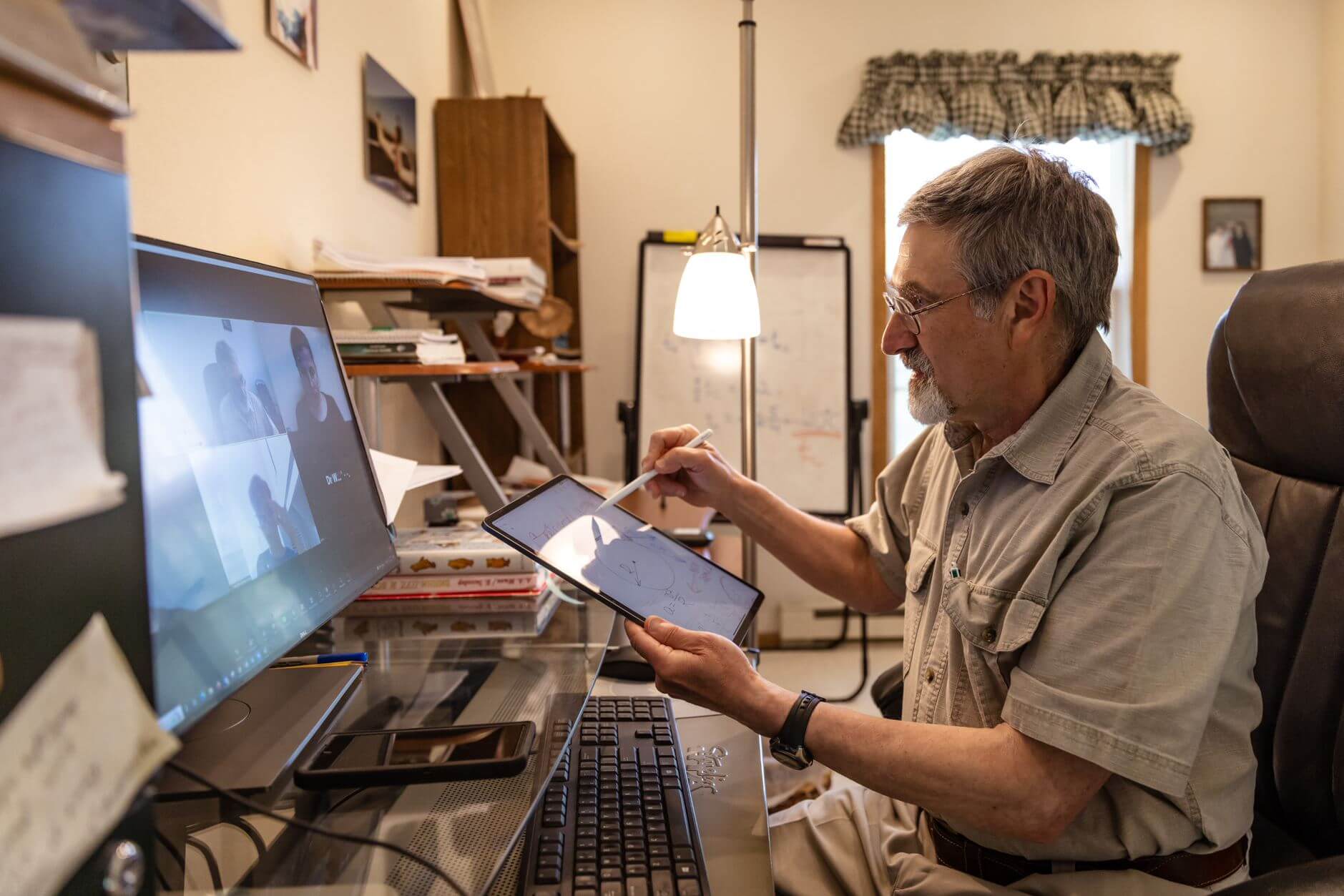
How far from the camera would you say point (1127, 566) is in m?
0.83

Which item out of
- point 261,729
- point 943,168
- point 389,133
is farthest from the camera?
point 943,168

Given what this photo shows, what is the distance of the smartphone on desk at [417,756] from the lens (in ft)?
2.21

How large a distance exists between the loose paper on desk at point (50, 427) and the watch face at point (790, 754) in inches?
28.1

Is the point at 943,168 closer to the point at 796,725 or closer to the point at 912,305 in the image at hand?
the point at 912,305

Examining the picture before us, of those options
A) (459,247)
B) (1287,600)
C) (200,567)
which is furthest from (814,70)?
(200,567)

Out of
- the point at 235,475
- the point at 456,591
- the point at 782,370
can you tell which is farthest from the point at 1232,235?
the point at 235,475

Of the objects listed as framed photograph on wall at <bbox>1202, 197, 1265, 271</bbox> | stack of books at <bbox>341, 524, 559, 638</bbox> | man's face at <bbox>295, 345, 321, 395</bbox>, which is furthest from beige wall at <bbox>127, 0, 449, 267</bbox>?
framed photograph on wall at <bbox>1202, 197, 1265, 271</bbox>

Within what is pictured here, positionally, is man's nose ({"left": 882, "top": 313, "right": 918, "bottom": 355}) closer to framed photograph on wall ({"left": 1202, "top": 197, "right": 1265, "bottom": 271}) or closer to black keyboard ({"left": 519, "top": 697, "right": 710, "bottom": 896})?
black keyboard ({"left": 519, "top": 697, "right": 710, "bottom": 896})

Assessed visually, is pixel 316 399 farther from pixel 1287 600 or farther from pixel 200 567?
pixel 1287 600

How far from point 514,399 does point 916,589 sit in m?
1.32

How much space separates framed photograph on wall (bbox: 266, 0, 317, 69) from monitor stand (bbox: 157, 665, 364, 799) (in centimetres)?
115

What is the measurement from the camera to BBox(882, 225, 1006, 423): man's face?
100cm

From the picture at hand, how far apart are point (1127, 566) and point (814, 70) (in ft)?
9.91

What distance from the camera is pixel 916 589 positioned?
44.8 inches
